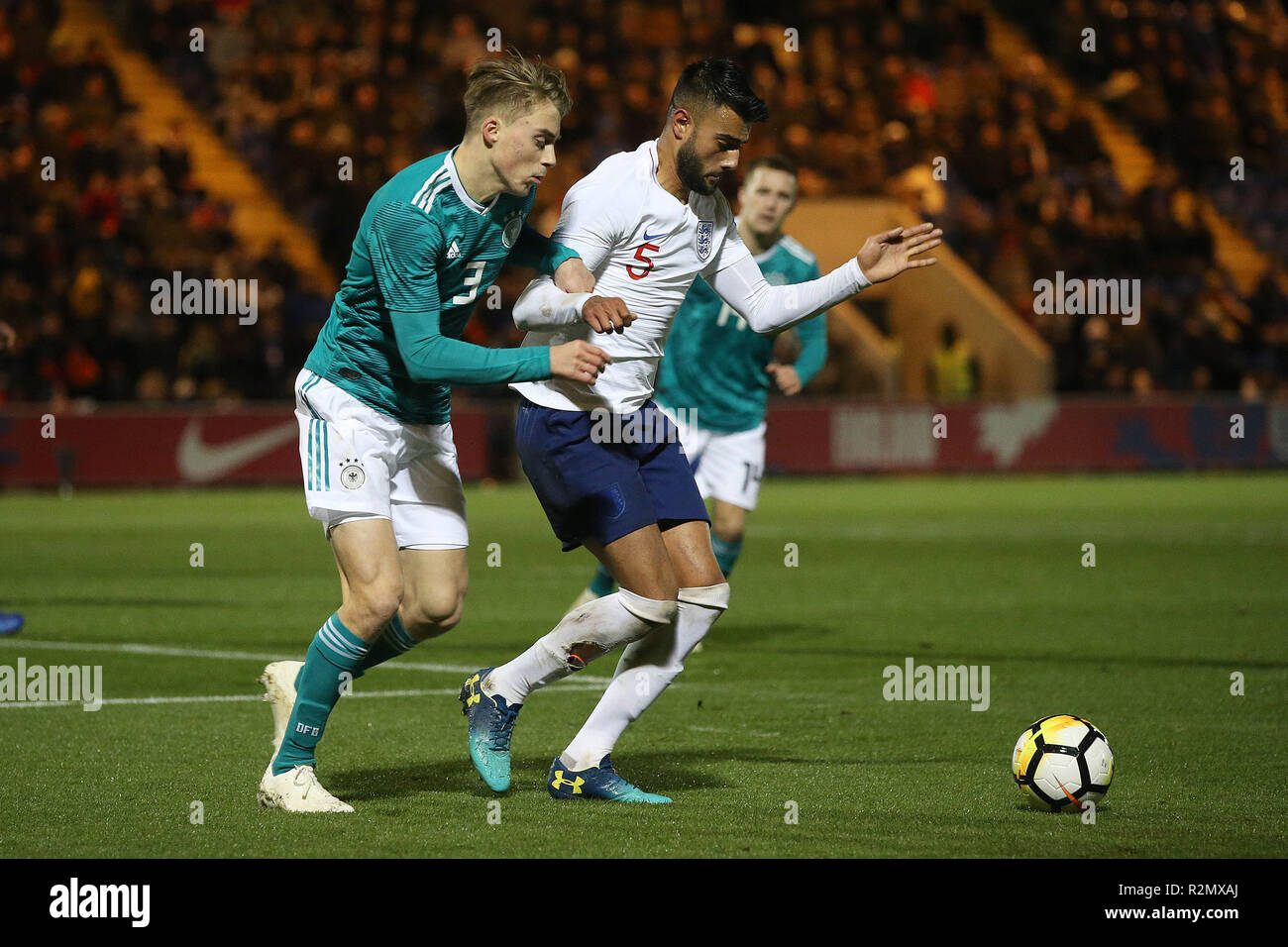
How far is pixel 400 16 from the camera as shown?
25250mm

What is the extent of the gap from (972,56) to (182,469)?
49.4ft

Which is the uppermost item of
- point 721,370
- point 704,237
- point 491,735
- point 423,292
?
point 704,237

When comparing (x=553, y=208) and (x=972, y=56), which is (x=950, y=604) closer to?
(x=553, y=208)

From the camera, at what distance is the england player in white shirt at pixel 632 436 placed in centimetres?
556

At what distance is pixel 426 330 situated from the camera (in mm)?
5125

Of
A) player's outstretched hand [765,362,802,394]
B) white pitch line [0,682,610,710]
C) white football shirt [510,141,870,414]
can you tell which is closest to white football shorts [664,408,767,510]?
player's outstretched hand [765,362,802,394]

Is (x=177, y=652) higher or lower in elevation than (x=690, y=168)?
lower

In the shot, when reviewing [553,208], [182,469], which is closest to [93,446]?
[182,469]

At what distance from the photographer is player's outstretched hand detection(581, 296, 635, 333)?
16.7 feet

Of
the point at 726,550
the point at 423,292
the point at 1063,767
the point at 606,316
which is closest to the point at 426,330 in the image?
the point at 423,292

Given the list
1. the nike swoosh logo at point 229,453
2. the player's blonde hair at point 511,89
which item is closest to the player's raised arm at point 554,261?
the player's blonde hair at point 511,89

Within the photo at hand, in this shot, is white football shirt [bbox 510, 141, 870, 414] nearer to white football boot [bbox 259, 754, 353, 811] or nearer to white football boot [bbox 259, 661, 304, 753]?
white football boot [bbox 259, 661, 304, 753]

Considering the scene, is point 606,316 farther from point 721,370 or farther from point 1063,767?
point 721,370

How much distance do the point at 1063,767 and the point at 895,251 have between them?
1.64 m
